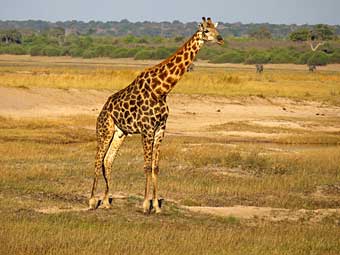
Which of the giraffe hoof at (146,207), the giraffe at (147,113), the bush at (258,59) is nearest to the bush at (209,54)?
the bush at (258,59)

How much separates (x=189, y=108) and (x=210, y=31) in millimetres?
24816

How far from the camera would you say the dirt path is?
34875 millimetres

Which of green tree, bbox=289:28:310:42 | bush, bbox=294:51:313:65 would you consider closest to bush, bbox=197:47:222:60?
bush, bbox=294:51:313:65

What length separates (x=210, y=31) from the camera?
49.8ft

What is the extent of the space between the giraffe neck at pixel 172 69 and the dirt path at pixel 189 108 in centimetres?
1570

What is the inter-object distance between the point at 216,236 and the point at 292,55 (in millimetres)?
91378

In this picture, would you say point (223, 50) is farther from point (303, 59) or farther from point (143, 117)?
point (143, 117)

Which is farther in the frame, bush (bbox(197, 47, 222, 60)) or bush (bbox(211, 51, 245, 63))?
bush (bbox(197, 47, 222, 60))

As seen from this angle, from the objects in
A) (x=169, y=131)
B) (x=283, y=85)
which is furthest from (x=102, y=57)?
(x=169, y=131)

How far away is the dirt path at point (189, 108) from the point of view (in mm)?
34875

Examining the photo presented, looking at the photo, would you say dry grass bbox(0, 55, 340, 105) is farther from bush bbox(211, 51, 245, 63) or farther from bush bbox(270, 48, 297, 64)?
bush bbox(211, 51, 245, 63)

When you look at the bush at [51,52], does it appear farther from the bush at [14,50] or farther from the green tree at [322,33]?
the green tree at [322,33]

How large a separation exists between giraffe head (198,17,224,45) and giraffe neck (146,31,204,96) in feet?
0.45

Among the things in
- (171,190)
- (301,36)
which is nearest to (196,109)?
(171,190)
